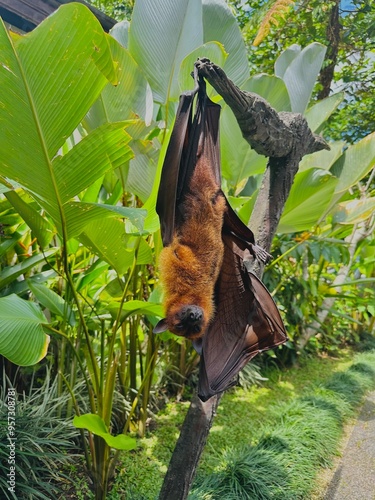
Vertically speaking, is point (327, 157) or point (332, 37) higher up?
point (332, 37)

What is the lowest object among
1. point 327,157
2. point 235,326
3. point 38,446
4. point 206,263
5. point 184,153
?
point 38,446

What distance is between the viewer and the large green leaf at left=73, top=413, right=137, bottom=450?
36.5 inches

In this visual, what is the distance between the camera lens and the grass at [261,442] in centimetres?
154

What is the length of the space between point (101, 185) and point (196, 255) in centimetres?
99

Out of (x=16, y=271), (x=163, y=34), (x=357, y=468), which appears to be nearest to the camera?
(x=163, y=34)

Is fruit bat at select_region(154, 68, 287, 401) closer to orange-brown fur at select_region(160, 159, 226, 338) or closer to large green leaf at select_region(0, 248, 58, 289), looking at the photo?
orange-brown fur at select_region(160, 159, 226, 338)

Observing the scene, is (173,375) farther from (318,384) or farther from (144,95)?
(144,95)

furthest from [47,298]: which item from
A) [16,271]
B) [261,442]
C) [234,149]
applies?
[261,442]

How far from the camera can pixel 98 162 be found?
0.76m

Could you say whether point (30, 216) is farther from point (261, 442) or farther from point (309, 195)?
point (261, 442)

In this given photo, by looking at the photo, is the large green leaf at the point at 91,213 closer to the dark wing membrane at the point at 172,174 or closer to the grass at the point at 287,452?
the dark wing membrane at the point at 172,174

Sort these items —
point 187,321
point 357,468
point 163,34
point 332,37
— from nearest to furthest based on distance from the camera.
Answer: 1. point 187,321
2. point 163,34
3. point 357,468
4. point 332,37

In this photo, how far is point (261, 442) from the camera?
73.7 inches

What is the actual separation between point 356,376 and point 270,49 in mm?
4256
